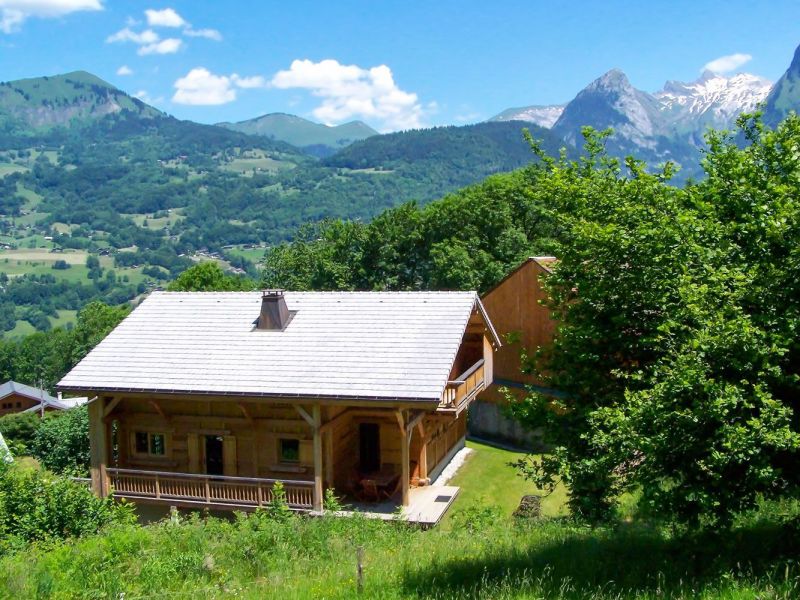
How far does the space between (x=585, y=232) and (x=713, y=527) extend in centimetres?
384

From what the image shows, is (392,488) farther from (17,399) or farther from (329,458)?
(17,399)

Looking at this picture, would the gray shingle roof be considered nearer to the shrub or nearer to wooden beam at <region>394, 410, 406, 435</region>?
wooden beam at <region>394, 410, 406, 435</region>

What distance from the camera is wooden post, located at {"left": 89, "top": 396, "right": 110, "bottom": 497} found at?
73.2ft

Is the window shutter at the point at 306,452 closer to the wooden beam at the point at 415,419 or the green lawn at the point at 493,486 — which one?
the wooden beam at the point at 415,419

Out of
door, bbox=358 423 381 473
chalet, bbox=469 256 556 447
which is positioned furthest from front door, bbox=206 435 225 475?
chalet, bbox=469 256 556 447

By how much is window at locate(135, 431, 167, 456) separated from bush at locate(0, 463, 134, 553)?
8.13 metres

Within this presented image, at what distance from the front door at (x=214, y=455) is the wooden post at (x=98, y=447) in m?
2.98

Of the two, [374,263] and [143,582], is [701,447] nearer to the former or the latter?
[143,582]

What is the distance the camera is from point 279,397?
20.1 m

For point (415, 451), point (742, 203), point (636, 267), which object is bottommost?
point (415, 451)

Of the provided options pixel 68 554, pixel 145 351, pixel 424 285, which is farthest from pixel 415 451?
pixel 424 285

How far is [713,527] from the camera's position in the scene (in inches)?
342

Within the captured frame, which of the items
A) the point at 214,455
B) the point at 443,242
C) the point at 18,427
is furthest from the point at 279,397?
the point at 18,427

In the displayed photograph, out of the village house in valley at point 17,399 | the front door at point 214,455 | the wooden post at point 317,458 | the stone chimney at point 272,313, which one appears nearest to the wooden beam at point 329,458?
the wooden post at point 317,458
